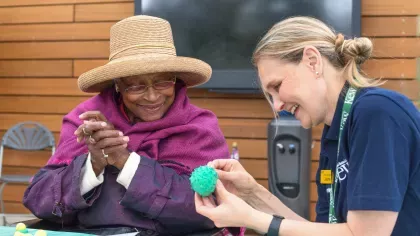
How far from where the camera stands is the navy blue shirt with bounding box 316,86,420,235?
1.21 m

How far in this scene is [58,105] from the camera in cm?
450

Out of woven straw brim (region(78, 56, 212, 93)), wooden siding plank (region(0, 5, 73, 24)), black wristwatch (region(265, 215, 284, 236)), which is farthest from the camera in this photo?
wooden siding plank (region(0, 5, 73, 24))

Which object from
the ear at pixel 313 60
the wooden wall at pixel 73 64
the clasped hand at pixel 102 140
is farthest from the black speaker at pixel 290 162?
the ear at pixel 313 60

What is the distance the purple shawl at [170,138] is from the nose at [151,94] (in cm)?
9

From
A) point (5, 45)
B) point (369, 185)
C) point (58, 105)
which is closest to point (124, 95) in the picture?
point (369, 185)

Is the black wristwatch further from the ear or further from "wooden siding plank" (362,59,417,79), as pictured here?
"wooden siding plank" (362,59,417,79)

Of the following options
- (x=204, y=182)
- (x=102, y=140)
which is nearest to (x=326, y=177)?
(x=204, y=182)

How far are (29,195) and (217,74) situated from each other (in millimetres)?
2186

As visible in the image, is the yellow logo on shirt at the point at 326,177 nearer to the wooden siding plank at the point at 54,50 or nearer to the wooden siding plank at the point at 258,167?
the wooden siding plank at the point at 258,167

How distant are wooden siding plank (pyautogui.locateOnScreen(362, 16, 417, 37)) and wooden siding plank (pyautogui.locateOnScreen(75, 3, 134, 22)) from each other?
1.81 meters

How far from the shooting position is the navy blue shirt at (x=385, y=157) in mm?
1206

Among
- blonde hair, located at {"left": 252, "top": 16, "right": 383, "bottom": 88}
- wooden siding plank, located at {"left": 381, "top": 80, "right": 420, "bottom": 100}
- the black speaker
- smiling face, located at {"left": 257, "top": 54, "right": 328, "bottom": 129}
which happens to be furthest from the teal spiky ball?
wooden siding plank, located at {"left": 381, "top": 80, "right": 420, "bottom": 100}

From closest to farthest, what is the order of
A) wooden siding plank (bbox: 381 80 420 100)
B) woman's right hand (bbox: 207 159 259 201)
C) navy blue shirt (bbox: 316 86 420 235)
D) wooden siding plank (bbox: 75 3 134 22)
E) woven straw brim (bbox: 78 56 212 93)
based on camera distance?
navy blue shirt (bbox: 316 86 420 235)
woman's right hand (bbox: 207 159 259 201)
woven straw brim (bbox: 78 56 212 93)
wooden siding plank (bbox: 381 80 420 100)
wooden siding plank (bbox: 75 3 134 22)

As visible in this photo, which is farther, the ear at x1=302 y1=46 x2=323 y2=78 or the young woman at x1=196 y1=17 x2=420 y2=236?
the ear at x1=302 y1=46 x2=323 y2=78
